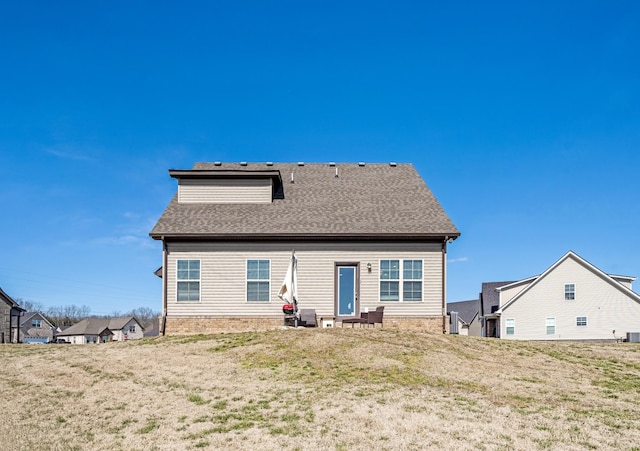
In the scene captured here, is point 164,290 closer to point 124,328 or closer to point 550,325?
point 550,325

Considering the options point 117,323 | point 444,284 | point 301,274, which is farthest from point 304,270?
point 117,323

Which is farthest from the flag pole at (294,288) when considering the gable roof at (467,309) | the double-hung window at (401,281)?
the gable roof at (467,309)

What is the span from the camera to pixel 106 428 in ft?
34.9

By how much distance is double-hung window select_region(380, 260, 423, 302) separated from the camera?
2158 centimetres

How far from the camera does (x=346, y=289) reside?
71.3ft

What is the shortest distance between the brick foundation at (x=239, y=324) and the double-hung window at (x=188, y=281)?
81cm

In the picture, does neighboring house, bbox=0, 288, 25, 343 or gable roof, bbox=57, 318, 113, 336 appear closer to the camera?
neighboring house, bbox=0, 288, 25, 343

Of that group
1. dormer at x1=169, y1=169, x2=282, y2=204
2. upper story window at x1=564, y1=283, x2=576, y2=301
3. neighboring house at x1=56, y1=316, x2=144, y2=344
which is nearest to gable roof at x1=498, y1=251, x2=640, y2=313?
upper story window at x1=564, y1=283, x2=576, y2=301

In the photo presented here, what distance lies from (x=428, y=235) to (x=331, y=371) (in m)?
9.04

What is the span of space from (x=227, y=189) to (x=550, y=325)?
20747 millimetres

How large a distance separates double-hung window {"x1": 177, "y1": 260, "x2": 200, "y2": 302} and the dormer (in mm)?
3319

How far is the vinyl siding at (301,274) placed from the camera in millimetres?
21547

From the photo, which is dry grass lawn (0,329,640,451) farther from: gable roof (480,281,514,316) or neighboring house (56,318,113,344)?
neighboring house (56,318,113,344)

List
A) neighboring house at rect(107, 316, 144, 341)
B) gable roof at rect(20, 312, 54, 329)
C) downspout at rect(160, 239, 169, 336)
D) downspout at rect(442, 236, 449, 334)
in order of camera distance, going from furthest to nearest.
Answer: neighboring house at rect(107, 316, 144, 341)
gable roof at rect(20, 312, 54, 329)
downspout at rect(160, 239, 169, 336)
downspout at rect(442, 236, 449, 334)
